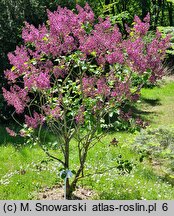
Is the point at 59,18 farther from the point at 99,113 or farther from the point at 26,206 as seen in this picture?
the point at 26,206

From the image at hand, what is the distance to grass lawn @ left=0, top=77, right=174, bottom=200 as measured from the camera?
530cm

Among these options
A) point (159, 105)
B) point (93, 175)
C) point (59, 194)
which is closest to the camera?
point (59, 194)

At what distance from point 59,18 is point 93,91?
0.94m

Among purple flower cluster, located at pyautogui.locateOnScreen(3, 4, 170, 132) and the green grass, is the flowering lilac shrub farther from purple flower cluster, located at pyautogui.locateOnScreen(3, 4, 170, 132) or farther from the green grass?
the green grass

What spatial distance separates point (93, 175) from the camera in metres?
5.88

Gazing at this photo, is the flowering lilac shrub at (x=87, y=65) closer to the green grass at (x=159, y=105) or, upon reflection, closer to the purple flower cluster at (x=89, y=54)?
the purple flower cluster at (x=89, y=54)

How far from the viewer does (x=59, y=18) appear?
169 inches

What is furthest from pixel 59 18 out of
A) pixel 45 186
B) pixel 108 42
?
pixel 45 186

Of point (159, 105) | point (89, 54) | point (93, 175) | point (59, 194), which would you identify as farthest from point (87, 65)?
point (159, 105)

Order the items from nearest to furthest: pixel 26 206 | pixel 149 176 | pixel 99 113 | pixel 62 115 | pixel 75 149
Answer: pixel 26 206, pixel 99 113, pixel 62 115, pixel 149 176, pixel 75 149

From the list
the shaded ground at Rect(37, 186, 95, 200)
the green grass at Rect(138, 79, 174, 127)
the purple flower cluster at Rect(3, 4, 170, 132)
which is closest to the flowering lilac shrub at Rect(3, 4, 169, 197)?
the purple flower cluster at Rect(3, 4, 170, 132)

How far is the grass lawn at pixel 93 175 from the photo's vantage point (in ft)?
17.4

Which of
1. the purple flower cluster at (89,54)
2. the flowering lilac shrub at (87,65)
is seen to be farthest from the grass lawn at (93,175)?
the purple flower cluster at (89,54)

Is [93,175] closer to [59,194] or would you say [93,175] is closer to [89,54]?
[59,194]
